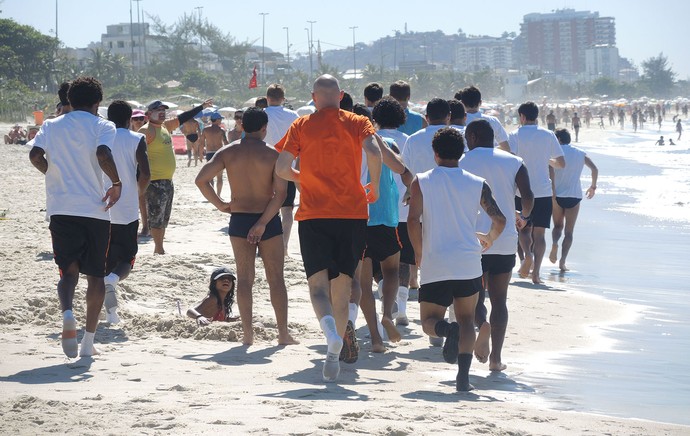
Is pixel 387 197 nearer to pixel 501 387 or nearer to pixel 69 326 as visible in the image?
pixel 501 387

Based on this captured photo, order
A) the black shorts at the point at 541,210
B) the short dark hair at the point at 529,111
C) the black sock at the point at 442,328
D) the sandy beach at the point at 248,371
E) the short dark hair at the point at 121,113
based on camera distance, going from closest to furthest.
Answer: the sandy beach at the point at 248,371 < the black sock at the point at 442,328 < the short dark hair at the point at 121,113 < the short dark hair at the point at 529,111 < the black shorts at the point at 541,210

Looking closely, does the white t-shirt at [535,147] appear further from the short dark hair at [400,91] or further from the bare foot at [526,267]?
the short dark hair at [400,91]

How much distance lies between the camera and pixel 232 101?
10050cm

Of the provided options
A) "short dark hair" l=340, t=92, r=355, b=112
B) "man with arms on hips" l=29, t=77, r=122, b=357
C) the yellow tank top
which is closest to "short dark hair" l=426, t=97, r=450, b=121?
"short dark hair" l=340, t=92, r=355, b=112

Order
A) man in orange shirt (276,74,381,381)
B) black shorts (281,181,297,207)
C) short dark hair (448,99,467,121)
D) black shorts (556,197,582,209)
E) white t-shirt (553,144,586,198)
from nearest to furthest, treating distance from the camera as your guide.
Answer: man in orange shirt (276,74,381,381) → short dark hair (448,99,467,121) → black shorts (281,181,297,207) → white t-shirt (553,144,586,198) → black shorts (556,197,582,209)

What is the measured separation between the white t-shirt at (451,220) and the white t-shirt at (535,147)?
14.5 ft

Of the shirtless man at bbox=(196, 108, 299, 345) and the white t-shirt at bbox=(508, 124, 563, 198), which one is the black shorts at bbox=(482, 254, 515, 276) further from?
the white t-shirt at bbox=(508, 124, 563, 198)

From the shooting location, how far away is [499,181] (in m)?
6.91

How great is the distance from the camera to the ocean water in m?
6.59

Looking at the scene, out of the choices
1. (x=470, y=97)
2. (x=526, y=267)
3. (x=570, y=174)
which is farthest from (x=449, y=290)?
(x=570, y=174)

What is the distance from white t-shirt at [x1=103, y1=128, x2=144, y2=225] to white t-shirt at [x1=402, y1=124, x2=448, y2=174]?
82.9 inches

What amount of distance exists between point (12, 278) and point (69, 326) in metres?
2.76

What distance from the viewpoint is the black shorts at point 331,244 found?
6.36 meters

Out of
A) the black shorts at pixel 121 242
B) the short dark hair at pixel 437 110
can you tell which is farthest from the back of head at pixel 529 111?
the black shorts at pixel 121 242
